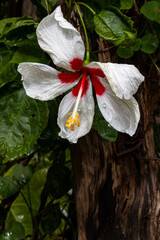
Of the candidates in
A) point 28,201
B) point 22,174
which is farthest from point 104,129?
point 28,201

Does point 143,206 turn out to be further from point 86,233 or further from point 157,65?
point 157,65

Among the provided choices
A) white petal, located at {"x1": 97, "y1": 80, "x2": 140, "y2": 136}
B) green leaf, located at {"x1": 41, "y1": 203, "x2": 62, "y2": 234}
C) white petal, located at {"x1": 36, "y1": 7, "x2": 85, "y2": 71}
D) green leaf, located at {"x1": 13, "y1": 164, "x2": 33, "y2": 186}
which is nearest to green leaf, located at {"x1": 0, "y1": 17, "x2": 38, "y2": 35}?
white petal, located at {"x1": 36, "y1": 7, "x2": 85, "y2": 71}

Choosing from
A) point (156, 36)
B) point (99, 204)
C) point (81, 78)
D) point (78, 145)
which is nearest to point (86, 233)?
point (99, 204)

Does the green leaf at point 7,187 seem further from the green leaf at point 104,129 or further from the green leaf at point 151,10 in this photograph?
the green leaf at point 151,10

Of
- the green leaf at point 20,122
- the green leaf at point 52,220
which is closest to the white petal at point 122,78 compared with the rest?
the green leaf at point 20,122

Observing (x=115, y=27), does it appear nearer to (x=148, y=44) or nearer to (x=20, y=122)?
(x=148, y=44)

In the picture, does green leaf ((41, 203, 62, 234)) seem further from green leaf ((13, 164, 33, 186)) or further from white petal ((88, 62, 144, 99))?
white petal ((88, 62, 144, 99))
